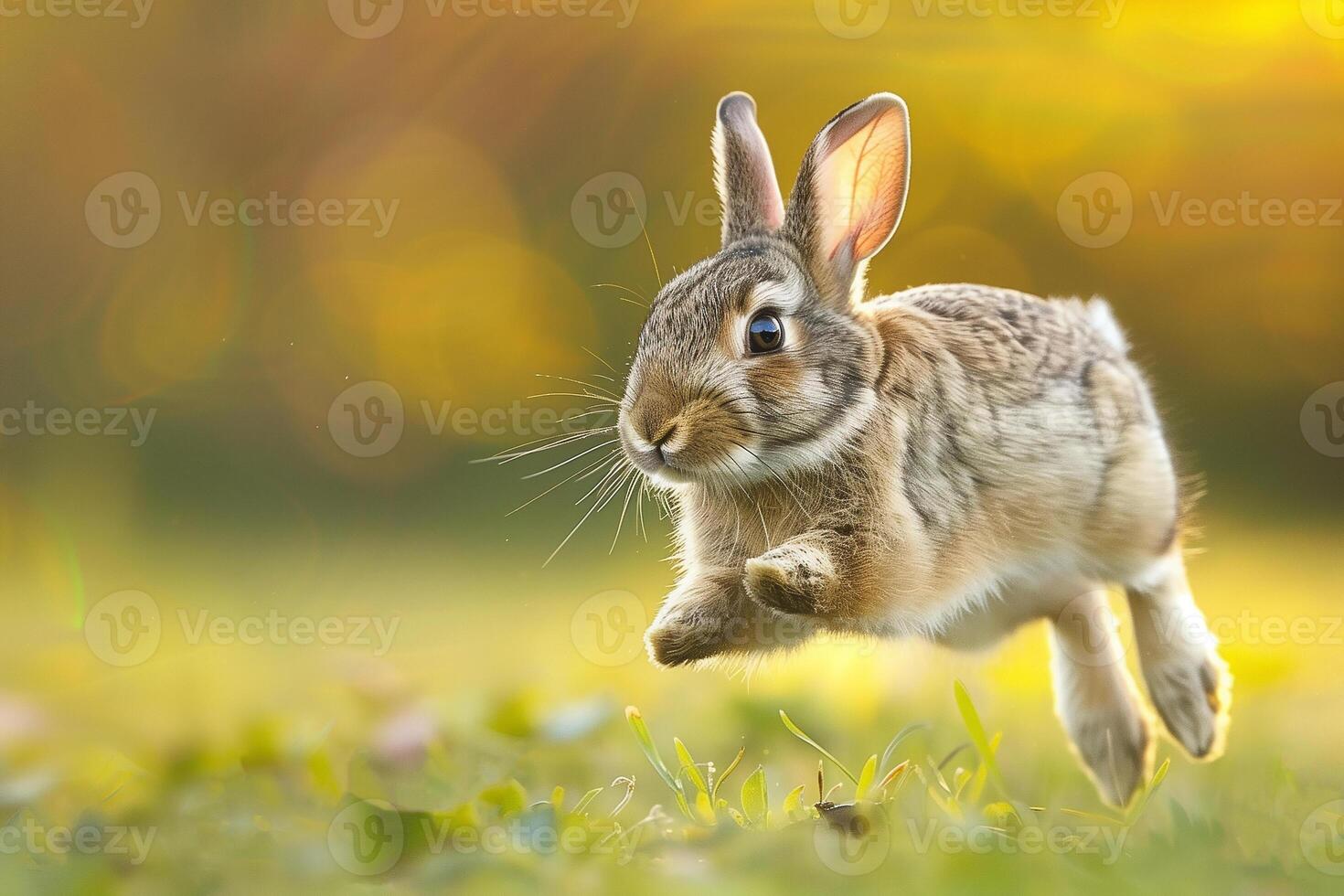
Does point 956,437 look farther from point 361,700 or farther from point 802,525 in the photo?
point 361,700

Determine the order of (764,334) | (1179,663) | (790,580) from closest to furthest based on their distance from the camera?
(790,580) → (764,334) → (1179,663)

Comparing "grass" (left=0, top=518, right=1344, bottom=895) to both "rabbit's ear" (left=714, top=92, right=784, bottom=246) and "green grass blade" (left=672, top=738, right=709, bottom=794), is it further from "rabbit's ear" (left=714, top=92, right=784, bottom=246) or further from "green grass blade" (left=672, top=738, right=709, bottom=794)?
"rabbit's ear" (left=714, top=92, right=784, bottom=246)

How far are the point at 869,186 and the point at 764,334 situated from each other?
0.43 metres

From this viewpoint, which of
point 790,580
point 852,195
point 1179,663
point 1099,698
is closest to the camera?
point 790,580

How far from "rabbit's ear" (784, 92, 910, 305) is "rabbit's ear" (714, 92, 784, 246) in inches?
6.9

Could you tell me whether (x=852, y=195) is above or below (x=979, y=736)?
above

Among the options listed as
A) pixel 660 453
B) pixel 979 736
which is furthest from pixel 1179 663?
pixel 660 453

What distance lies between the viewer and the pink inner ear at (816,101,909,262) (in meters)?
2.40

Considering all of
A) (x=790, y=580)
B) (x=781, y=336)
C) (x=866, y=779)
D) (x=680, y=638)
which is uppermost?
(x=781, y=336)

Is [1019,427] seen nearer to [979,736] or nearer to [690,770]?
[979,736]

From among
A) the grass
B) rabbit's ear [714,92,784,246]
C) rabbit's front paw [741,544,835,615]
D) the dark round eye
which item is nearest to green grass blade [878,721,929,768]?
the grass

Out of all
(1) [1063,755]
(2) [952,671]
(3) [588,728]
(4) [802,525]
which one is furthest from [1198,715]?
(3) [588,728]

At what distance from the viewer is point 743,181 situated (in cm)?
256

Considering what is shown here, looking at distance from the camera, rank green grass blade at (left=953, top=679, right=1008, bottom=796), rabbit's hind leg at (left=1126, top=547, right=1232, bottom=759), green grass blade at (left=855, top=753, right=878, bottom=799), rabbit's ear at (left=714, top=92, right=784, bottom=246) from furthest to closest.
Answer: rabbit's hind leg at (left=1126, top=547, right=1232, bottom=759)
rabbit's ear at (left=714, top=92, right=784, bottom=246)
green grass blade at (left=953, top=679, right=1008, bottom=796)
green grass blade at (left=855, top=753, right=878, bottom=799)
